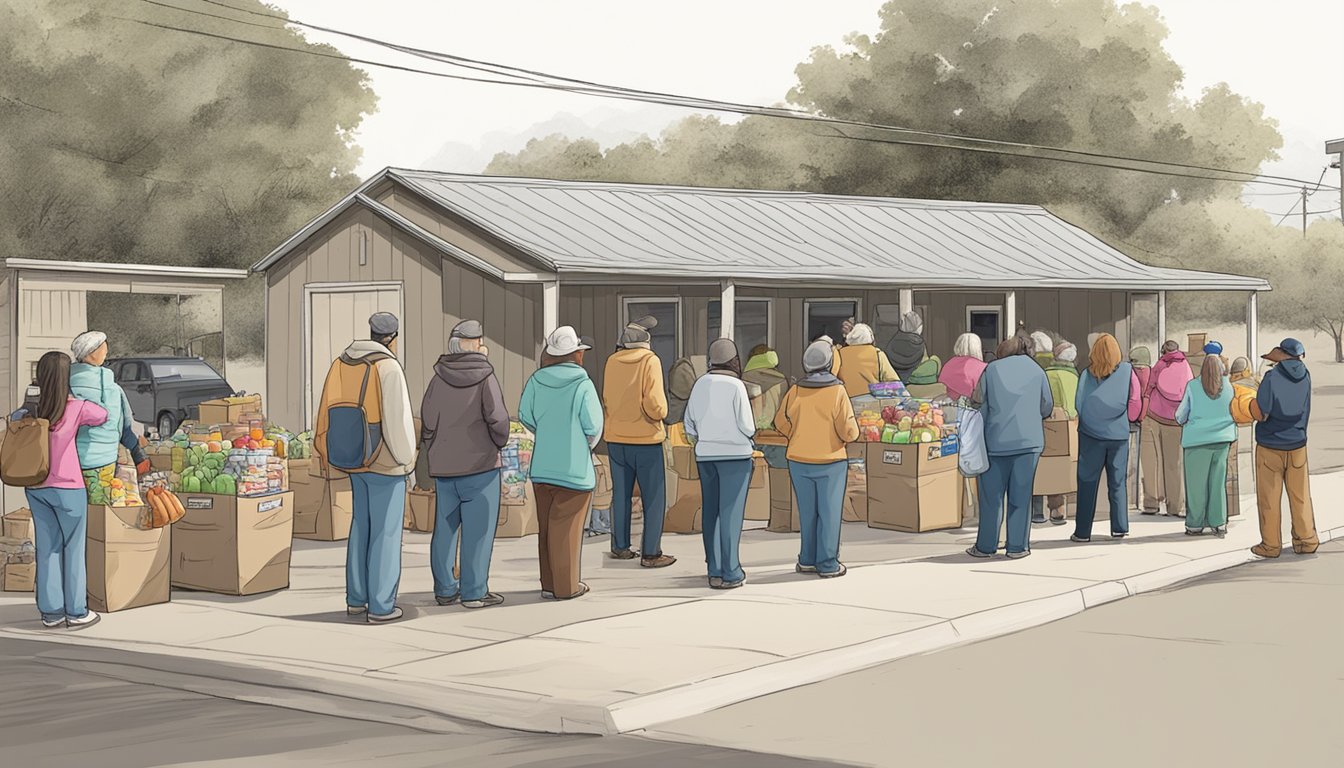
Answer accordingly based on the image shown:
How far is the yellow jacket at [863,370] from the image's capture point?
1700cm

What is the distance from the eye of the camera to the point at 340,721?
845 centimetres

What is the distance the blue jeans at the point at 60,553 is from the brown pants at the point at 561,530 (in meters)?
3.15

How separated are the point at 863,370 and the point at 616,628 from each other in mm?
7075

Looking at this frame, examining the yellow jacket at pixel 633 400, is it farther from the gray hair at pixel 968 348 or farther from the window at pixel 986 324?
the window at pixel 986 324

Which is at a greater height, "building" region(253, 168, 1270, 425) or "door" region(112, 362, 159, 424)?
"building" region(253, 168, 1270, 425)

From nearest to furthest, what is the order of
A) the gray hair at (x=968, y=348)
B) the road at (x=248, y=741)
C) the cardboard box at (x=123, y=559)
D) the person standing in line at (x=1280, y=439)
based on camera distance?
the road at (x=248, y=741), the cardboard box at (x=123, y=559), the person standing in line at (x=1280, y=439), the gray hair at (x=968, y=348)

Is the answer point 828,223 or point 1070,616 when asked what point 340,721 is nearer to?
point 1070,616

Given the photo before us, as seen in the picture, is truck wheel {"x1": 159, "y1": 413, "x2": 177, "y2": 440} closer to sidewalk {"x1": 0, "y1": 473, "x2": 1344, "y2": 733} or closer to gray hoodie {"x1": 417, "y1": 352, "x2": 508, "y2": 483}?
sidewalk {"x1": 0, "y1": 473, "x2": 1344, "y2": 733}

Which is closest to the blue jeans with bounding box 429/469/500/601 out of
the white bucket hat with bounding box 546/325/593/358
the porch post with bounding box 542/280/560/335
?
the white bucket hat with bounding box 546/325/593/358

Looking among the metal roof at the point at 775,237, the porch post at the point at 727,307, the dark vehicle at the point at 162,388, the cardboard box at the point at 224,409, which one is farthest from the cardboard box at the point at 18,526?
the dark vehicle at the point at 162,388

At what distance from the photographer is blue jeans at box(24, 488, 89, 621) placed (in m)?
10.8

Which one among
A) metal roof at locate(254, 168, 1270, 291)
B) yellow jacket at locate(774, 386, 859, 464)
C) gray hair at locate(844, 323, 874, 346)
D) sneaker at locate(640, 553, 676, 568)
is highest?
metal roof at locate(254, 168, 1270, 291)

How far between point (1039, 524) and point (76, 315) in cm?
1494

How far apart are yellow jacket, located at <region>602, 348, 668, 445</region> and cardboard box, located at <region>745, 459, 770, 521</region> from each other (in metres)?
3.69
